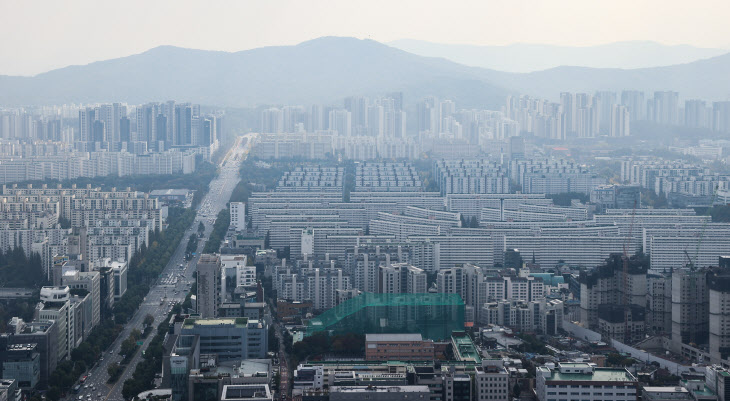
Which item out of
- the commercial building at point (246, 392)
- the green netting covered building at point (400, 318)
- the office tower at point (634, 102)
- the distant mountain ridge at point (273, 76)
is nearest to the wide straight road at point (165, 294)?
the commercial building at point (246, 392)

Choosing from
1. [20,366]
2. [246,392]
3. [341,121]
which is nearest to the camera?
[246,392]

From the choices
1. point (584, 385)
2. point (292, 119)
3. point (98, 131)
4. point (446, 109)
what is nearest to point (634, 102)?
point (446, 109)

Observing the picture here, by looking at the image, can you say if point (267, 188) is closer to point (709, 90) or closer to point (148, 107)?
point (148, 107)

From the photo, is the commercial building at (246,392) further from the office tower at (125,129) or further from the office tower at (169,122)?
the office tower at (125,129)

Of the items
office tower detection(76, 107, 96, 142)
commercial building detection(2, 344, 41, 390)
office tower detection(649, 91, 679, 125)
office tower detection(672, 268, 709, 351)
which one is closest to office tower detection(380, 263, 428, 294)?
office tower detection(672, 268, 709, 351)

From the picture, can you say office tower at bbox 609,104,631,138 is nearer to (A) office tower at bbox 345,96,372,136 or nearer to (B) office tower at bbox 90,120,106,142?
(A) office tower at bbox 345,96,372,136

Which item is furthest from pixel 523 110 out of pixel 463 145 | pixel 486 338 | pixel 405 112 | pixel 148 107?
pixel 486 338

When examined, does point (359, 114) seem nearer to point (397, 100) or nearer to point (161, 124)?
point (397, 100)
